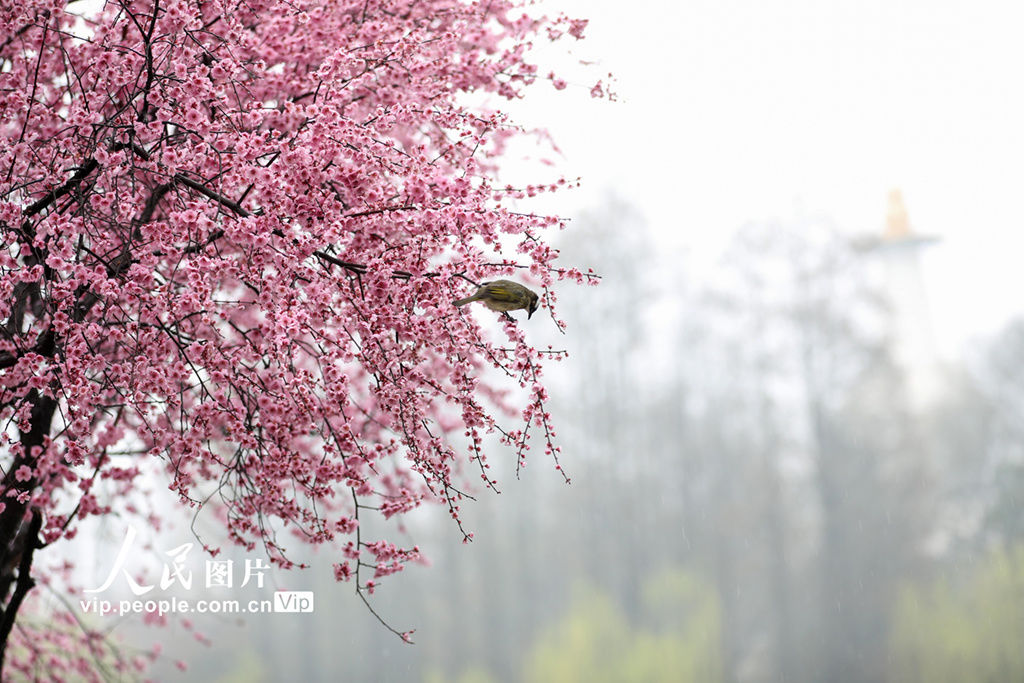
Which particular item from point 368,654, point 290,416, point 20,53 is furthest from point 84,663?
point 368,654

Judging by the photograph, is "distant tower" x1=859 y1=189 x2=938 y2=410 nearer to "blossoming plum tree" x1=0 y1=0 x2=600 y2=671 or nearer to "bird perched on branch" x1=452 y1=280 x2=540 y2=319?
"blossoming plum tree" x1=0 y1=0 x2=600 y2=671

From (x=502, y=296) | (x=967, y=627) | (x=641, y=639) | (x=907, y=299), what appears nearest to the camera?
(x=502, y=296)

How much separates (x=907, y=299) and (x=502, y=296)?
779 centimetres

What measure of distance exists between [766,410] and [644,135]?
2.87m

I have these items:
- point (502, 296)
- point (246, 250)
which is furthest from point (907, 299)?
point (246, 250)

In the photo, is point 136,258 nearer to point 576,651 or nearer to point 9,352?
point 9,352

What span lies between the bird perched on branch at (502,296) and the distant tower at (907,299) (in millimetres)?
6770

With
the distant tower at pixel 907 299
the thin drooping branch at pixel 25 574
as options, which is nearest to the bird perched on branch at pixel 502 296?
the thin drooping branch at pixel 25 574

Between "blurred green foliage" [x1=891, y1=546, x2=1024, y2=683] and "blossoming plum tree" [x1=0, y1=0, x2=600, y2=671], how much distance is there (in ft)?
21.6

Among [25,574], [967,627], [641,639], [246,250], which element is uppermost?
[246,250]

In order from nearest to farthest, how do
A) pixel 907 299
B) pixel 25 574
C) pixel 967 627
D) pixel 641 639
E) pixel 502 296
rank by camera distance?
pixel 502 296 → pixel 25 574 → pixel 967 627 → pixel 641 639 → pixel 907 299

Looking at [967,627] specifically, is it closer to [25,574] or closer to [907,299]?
[907,299]

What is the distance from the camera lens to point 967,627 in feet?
23.5

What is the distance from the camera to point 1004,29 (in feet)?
28.6
